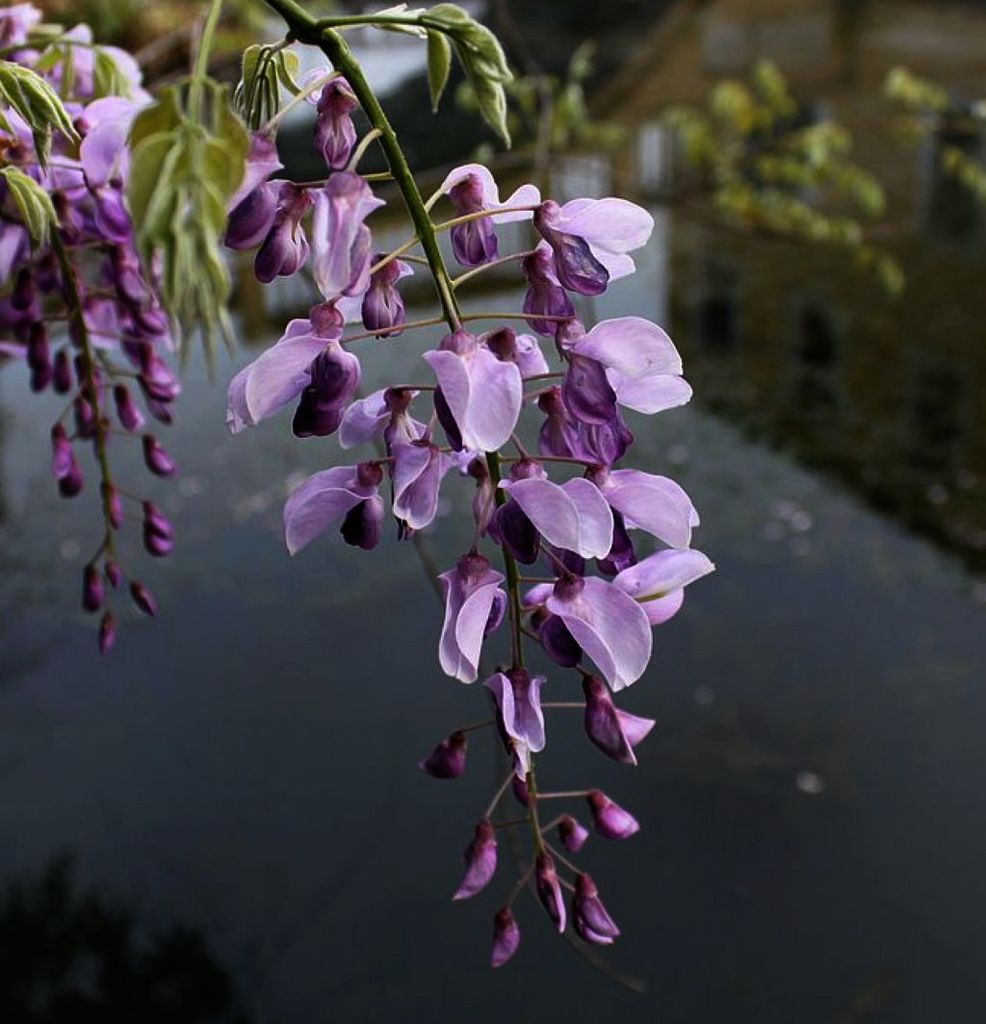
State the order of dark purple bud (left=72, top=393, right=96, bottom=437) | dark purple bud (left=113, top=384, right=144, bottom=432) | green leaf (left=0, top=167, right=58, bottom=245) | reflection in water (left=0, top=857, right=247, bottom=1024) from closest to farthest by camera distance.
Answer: green leaf (left=0, top=167, right=58, bottom=245), dark purple bud (left=72, top=393, right=96, bottom=437), dark purple bud (left=113, top=384, right=144, bottom=432), reflection in water (left=0, top=857, right=247, bottom=1024)

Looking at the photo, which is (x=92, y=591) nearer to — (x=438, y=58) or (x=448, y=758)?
(x=448, y=758)

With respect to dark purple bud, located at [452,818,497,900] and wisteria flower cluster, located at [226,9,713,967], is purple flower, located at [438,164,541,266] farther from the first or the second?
dark purple bud, located at [452,818,497,900]

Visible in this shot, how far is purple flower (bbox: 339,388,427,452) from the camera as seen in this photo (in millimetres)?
503

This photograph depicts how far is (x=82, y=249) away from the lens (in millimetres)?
757

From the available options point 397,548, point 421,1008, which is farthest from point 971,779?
point 397,548

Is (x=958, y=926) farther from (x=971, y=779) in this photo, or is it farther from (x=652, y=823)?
(x=652, y=823)

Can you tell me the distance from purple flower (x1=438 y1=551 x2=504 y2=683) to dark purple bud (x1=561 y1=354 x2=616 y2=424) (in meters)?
0.07

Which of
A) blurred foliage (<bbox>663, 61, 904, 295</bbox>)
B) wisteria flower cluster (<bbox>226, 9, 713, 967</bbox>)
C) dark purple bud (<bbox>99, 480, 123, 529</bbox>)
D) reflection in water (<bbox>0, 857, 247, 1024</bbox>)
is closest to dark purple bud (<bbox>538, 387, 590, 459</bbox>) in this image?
wisteria flower cluster (<bbox>226, 9, 713, 967</bbox>)

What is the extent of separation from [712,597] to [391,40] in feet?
11.9

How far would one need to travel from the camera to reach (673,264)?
4.47 meters

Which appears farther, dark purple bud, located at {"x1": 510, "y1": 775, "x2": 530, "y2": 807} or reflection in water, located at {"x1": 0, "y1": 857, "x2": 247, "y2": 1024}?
reflection in water, located at {"x1": 0, "y1": 857, "x2": 247, "y2": 1024}

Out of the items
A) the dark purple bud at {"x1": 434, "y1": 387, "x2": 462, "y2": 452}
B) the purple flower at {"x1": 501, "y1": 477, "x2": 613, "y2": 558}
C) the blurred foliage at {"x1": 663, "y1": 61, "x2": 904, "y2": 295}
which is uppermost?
the dark purple bud at {"x1": 434, "y1": 387, "x2": 462, "y2": 452}

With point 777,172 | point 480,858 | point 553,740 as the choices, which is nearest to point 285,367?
point 480,858

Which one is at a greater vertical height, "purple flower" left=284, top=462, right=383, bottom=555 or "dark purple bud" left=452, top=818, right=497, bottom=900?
"purple flower" left=284, top=462, right=383, bottom=555
